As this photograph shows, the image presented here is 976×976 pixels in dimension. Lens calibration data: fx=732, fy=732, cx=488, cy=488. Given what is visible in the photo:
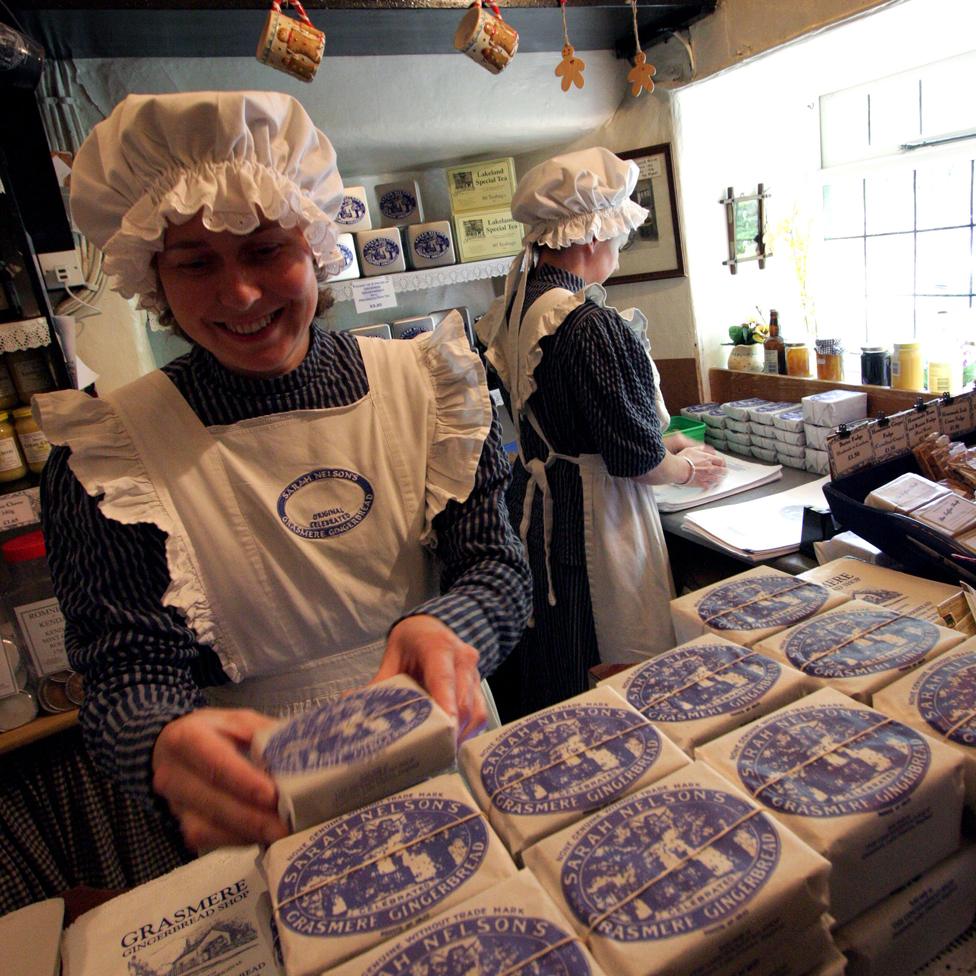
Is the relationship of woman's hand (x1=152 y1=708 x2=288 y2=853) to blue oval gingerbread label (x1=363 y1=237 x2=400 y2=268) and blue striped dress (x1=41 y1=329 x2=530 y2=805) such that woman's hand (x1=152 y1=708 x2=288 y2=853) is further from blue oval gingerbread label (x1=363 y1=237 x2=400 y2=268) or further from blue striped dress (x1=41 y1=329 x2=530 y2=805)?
blue oval gingerbread label (x1=363 y1=237 x2=400 y2=268)

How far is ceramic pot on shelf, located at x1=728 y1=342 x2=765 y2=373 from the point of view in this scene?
255cm

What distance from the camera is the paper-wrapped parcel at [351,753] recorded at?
24.2 inches

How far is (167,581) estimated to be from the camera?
36.8 inches

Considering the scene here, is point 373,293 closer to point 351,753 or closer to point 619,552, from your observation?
point 619,552

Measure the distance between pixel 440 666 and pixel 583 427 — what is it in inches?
44.8

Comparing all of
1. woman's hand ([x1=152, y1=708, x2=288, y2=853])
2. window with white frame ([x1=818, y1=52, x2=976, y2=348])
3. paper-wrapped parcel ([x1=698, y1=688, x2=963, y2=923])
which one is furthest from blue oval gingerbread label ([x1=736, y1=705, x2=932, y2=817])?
window with white frame ([x1=818, y1=52, x2=976, y2=348])

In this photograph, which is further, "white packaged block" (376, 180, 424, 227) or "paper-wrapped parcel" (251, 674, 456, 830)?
"white packaged block" (376, 180, 424, 227)

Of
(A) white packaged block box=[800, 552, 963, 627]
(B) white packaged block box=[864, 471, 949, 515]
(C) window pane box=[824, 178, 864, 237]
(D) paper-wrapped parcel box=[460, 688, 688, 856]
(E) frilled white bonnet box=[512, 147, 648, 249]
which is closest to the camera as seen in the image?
(D) paper-wrapped parcel box=[460, 688, 688, 856]

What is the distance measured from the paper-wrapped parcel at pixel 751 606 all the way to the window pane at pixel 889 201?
2000mm

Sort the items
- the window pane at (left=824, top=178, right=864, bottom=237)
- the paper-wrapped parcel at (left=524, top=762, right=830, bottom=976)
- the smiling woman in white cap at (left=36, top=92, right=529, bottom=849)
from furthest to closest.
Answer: the window pane at (left=824, top=178, right=864, bottom=237)
the smiling woman in white cap at (left=36, top=92, right=529, bottom=849)
the paper-wrapped parcel at (left=524, top=762, right=830, bottom=976)

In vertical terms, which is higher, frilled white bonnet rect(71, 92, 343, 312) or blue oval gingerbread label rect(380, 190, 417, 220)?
blue oval gingerbread label rect(380, 190, 417, 220)

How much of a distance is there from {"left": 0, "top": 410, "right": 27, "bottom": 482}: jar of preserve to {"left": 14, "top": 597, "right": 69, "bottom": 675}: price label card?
30 centimetres

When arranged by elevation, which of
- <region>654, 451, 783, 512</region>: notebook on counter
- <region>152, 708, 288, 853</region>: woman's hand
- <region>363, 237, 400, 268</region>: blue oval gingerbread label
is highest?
<region>363, 237, 400, 268</region>: blue oval gingerbread label

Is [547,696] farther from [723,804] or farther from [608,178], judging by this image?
[723,804]
